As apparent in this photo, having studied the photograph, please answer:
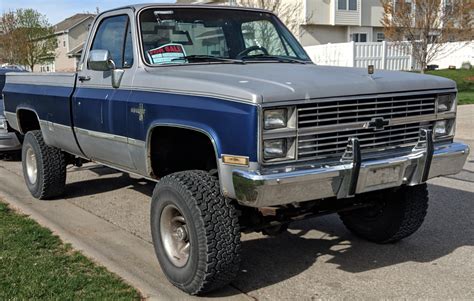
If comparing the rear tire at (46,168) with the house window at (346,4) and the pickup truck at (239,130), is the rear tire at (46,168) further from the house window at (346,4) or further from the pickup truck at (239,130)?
the house window at (346,4)

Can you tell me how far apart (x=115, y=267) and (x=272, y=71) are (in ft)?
6.70

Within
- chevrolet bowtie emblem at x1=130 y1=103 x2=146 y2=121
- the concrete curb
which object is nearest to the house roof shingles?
the concrete curb

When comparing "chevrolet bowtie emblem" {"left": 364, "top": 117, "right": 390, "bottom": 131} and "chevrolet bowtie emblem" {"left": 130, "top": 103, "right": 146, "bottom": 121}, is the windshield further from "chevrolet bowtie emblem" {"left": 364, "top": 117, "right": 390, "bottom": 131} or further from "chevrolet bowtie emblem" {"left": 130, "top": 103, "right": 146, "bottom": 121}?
"chevrolet bowtie emblem" {"left": 364, "top": 117, "right": 390, "bottom": 131}

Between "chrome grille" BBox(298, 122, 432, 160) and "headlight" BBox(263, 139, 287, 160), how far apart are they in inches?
4.3

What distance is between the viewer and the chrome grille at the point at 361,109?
11.8ft

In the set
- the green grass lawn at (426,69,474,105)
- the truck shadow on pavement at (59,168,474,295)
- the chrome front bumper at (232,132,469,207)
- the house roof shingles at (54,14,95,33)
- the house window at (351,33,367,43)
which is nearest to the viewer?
the chrome front bumper at (232,132,469,207)

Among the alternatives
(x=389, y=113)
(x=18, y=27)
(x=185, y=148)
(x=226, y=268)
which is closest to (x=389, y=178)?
(x=389, y=113)

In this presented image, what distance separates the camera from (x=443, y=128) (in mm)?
4359

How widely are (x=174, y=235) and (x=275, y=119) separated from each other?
4.34 feet

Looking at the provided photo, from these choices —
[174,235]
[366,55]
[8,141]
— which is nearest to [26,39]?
[366,55]

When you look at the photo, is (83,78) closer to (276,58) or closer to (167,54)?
(167,54)

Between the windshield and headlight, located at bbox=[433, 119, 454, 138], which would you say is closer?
headlight, located at bbox=[433, 119, 454, 138]

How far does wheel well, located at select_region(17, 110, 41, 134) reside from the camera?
282 inches

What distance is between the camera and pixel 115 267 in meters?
4.57
